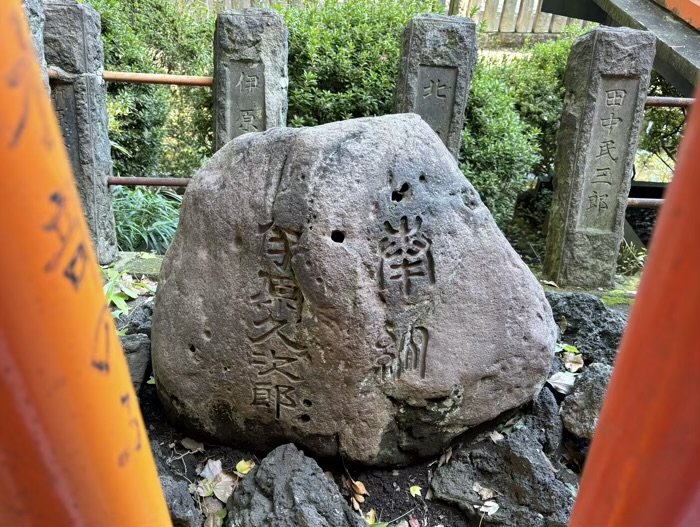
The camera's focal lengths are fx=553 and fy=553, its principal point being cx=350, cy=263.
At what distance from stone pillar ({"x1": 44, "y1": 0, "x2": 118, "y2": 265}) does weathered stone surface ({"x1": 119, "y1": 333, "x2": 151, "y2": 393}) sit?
4.38 ft

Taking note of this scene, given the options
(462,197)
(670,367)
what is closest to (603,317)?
(462,197)

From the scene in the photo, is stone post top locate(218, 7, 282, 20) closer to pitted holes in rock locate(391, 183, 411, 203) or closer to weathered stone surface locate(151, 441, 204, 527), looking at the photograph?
pitted holes in rock locate(391, 183, 411, 203)

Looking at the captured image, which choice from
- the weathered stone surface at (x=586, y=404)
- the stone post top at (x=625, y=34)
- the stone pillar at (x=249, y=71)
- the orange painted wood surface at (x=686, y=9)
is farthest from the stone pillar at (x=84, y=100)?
the orange painted wood surface at (x=686, y=9)

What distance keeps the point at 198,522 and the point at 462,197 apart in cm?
143

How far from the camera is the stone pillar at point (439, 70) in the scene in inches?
134

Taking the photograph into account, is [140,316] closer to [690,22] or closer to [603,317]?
[603,317]

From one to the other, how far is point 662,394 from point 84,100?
3558mm

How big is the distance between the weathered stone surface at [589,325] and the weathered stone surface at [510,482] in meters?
0.72

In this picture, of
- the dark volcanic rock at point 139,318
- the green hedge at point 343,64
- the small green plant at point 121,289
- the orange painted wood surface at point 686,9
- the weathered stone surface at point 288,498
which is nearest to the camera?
the weathered stone surface at point 288,498

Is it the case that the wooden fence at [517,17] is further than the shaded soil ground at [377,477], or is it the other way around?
the wooden fence at [517,17]

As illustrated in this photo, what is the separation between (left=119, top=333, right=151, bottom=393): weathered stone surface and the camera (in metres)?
2.35

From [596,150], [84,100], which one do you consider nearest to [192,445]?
[84,100]

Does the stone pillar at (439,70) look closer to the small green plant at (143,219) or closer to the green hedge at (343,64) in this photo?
the green hedge at (343,64)

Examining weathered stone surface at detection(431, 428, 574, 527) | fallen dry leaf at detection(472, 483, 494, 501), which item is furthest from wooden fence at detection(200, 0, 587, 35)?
fallen dry leaf at detection(472, 483, 494, 501)
